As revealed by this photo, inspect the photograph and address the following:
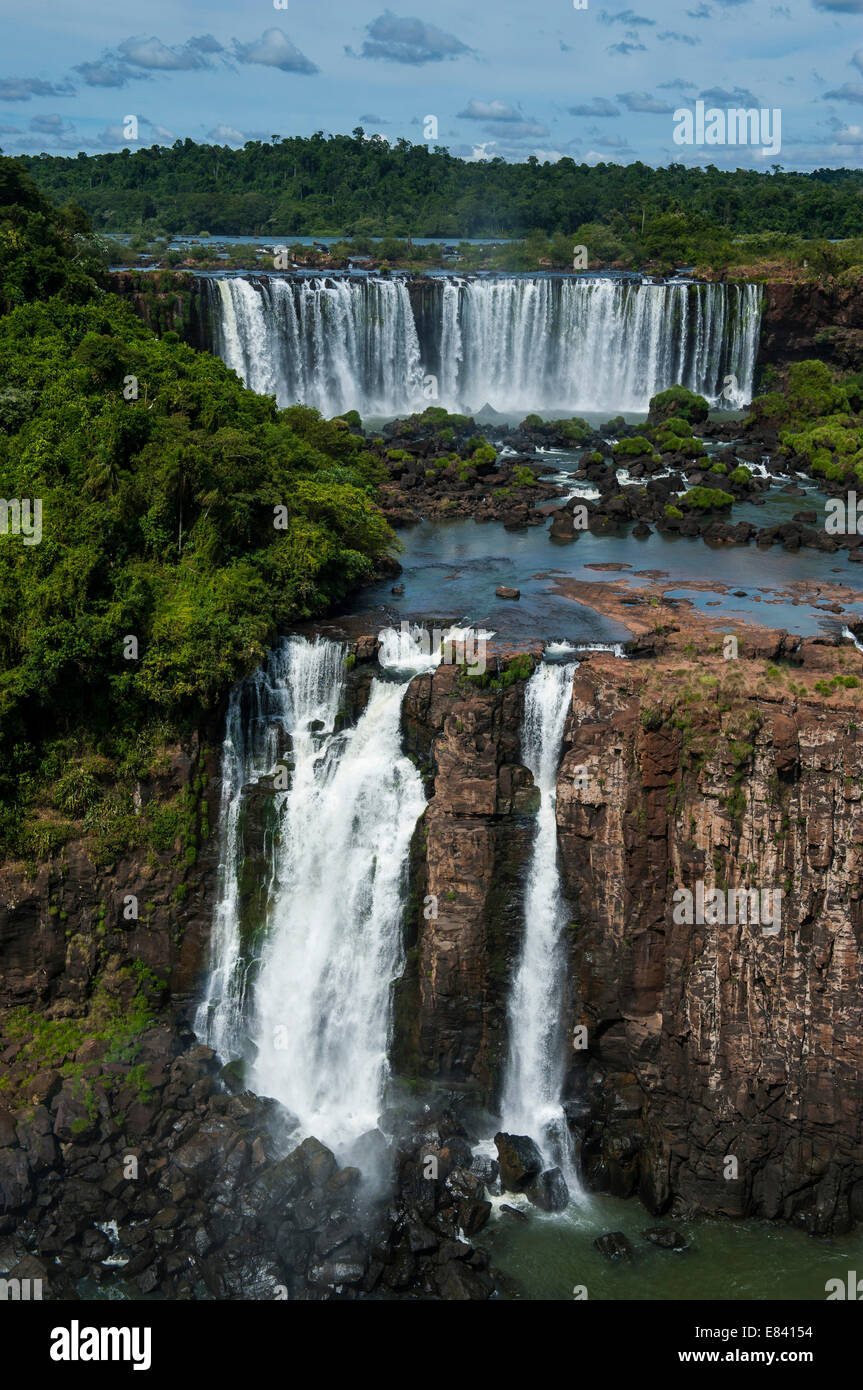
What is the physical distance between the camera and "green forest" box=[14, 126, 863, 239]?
293ft

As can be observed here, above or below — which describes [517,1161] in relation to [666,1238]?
above

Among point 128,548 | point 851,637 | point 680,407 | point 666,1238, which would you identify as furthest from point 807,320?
point 666,1238

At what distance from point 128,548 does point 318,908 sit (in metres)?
8.69

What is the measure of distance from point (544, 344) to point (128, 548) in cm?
3602

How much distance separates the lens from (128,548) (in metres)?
27.1

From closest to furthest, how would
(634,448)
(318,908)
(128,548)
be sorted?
(318,908) → (128,548) → (634,448)

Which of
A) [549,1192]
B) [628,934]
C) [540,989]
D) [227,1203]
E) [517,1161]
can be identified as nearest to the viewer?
[227,1203]

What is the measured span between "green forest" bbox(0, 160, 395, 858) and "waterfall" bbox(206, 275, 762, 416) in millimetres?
20862

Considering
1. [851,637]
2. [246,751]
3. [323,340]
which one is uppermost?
[323,340]

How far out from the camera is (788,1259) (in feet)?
71.3

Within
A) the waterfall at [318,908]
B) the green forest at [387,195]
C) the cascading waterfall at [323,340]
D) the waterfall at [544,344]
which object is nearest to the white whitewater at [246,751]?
the waterfall at [318,908]

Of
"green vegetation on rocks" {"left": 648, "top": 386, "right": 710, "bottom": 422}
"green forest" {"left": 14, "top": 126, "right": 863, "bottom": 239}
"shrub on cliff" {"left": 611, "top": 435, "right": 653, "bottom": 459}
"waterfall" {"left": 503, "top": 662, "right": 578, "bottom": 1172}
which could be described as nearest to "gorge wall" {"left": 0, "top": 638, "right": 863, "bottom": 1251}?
"waterfall" {"left": 503, "top": 662, "right": 578, "bottom": 1172}

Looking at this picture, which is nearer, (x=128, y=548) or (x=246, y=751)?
(x=246, y=751)

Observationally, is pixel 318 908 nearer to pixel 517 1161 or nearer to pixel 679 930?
pixel 517 1161
